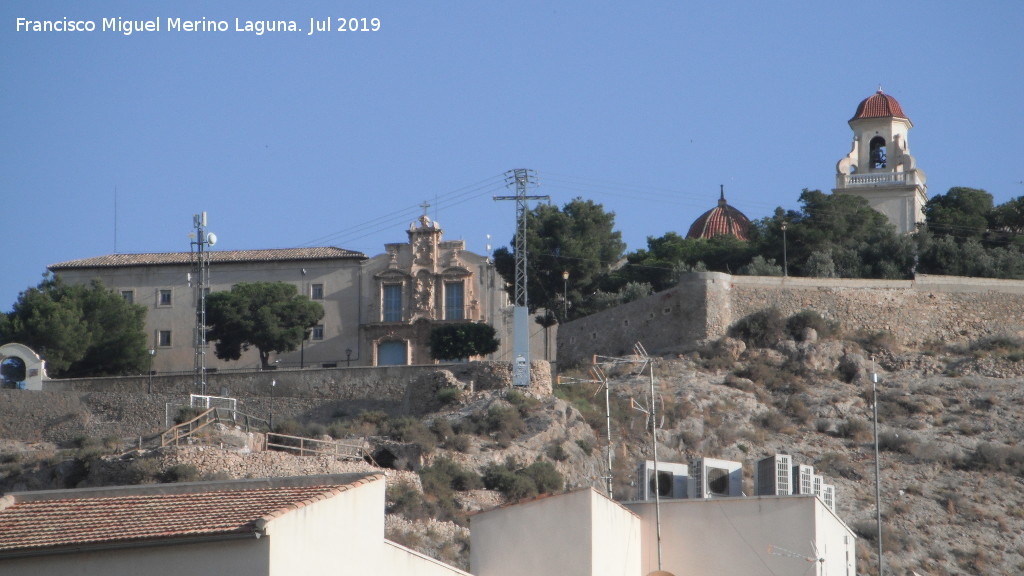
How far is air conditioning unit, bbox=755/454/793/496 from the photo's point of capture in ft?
83.4

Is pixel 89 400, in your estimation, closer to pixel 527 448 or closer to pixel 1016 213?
pixel 527 448

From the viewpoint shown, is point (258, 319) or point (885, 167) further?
point (885, 167)

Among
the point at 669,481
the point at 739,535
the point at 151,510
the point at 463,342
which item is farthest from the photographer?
the point at 463,342

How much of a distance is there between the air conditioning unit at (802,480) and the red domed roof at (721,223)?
4001 cm

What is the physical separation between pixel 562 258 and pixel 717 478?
102 ft

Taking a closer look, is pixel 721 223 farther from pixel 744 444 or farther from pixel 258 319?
pixel 744 444

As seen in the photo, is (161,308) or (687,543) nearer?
(687,543)

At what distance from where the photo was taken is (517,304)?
4800cm

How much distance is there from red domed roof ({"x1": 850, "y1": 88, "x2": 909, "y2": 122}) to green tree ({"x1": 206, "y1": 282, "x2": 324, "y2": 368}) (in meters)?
22.7

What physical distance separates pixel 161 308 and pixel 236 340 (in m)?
4.66

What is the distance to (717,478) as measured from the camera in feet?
85.1

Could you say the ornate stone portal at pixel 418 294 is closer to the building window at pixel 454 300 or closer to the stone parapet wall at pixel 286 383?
the building window at pixel 454 300

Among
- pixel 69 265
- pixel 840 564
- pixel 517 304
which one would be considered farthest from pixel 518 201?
pixel 840 564

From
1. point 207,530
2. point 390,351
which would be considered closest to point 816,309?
point 390,351
